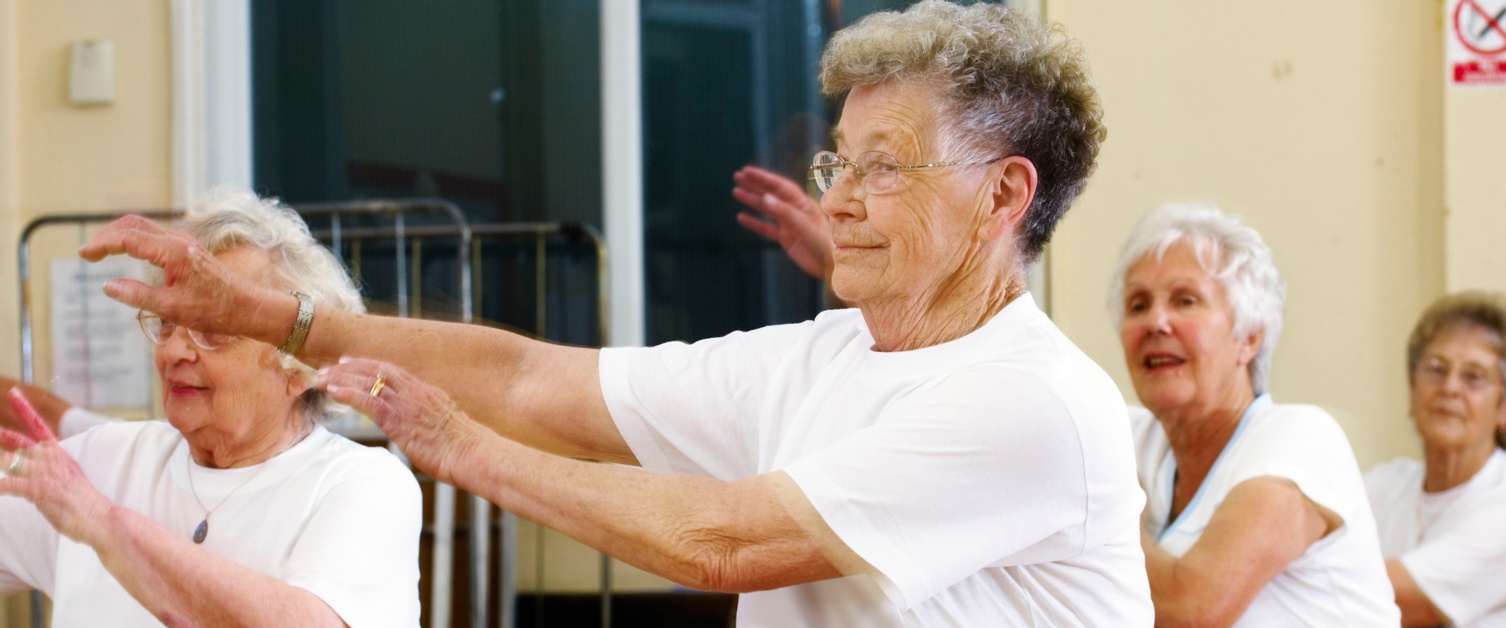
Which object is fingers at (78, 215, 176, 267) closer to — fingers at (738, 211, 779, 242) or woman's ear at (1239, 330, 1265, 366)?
fingers at (738, 211, 779, 242)

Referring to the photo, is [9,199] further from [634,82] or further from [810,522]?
[634,82]

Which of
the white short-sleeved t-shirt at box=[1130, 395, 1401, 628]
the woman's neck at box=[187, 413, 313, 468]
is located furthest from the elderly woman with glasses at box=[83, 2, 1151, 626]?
the white short-sleeved t-shirt at box=[1130, 395, 1401, 628]

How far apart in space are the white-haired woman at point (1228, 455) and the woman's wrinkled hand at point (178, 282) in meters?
0.94

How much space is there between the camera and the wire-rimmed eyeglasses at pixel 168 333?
979mm

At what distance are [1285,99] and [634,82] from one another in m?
1.05

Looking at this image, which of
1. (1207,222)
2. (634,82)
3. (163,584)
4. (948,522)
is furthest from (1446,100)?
(163,584)

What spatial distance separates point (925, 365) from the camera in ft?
3.05

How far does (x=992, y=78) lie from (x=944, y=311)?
18 centimetres

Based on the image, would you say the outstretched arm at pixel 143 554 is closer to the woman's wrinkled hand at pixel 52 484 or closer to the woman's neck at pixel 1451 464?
the woman's wrinkled hand at pixel 52 484

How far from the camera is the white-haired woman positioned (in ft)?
4.31

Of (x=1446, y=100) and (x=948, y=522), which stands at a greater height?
(x=1446, y=100)

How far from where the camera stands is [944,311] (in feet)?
3.14

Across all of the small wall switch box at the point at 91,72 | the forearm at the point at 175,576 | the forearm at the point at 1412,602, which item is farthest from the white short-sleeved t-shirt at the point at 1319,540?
the small wall switch box at the point at 91,72

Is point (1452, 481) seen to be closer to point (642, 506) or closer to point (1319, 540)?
point (1319, 540)
